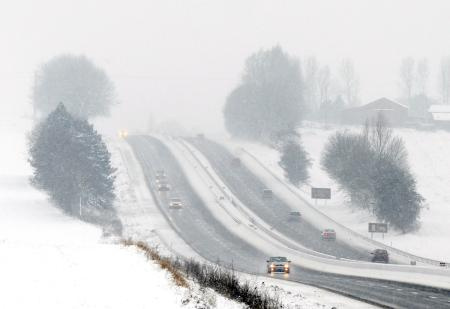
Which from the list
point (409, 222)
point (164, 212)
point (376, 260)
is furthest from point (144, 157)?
point (376, 260)

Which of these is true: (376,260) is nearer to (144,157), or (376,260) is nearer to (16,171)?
(16,171)

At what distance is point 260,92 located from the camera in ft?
517

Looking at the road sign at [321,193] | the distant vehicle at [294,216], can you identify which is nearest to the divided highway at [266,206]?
the distant vehicle at [294,216]

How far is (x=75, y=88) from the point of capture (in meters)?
164

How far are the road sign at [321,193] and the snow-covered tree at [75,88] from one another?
244 feet

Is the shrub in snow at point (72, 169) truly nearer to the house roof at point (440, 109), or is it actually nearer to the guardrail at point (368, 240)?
the guardrail at point (368, 240)

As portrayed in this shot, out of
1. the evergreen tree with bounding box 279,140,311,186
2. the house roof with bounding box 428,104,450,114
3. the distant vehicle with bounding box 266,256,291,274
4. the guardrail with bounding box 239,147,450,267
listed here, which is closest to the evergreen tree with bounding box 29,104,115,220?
the guardrail with bounding box 239,147,450,267

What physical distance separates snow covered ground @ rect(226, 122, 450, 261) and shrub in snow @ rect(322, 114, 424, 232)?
2.18 m

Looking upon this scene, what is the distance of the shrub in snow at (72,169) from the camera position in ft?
289

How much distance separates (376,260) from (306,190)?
45.6m

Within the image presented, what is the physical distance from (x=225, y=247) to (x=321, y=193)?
27.1 meters

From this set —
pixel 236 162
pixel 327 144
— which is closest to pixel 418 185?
pixel 327 144

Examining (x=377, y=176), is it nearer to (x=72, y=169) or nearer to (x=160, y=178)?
(x=160, y=178)

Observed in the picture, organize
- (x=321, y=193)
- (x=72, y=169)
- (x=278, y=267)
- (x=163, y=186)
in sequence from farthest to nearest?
(x=163, y=186) < (x=321, y=193) < (x=72, y=169) < (x=278, y=267)
